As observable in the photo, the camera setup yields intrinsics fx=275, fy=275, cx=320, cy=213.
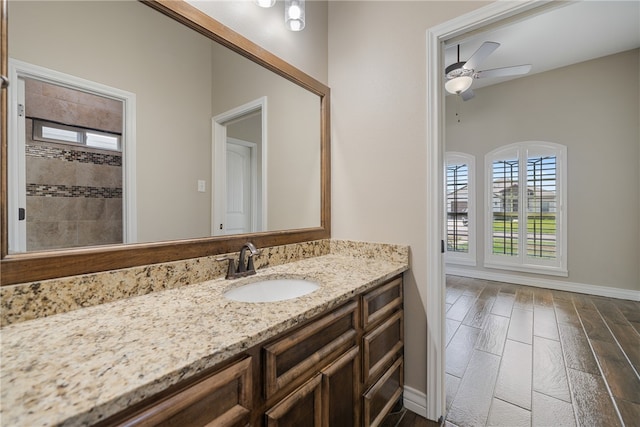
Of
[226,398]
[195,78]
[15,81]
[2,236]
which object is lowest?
[226,398]

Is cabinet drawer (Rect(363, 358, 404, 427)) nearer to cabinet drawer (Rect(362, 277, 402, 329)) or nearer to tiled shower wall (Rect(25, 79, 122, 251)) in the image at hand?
cabinet drawer (Rect(362, 277, 402, 329))

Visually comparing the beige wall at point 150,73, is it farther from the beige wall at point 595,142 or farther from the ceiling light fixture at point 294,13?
the beige wall at point 595,142

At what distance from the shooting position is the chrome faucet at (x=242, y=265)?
4.22 ft

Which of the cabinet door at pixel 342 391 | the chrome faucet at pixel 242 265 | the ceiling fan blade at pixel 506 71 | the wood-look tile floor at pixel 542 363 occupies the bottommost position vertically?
the wood-look tile floor at pixel 542 363

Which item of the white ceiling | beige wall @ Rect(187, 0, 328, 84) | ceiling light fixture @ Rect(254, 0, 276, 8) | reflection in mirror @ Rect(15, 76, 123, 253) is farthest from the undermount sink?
the white ceiling

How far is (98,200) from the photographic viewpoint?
0.98 metres

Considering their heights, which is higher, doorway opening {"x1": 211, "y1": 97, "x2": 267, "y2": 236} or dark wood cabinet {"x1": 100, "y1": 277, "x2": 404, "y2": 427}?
doorway opening {"x1": 211, "y1": 97, "x2": 267, "y2": 236}

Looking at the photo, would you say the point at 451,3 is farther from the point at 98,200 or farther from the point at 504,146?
the point at 504,146

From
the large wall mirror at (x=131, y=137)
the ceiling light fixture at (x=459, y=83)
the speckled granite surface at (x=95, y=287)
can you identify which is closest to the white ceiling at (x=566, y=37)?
the ceiling light fixture at (x=459, y=83)

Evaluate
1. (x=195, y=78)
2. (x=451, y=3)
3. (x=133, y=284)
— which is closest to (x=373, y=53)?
(x=451, y=3)

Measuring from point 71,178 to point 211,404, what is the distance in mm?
847

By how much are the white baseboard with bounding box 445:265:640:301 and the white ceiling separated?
2959 millimetres

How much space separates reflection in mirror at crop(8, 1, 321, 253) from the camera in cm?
86

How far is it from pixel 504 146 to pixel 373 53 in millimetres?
3533
